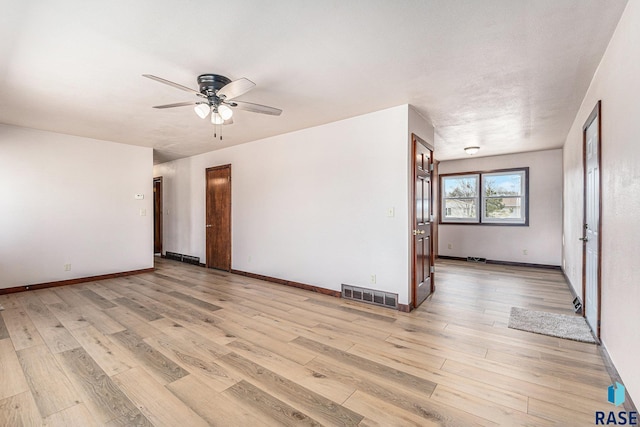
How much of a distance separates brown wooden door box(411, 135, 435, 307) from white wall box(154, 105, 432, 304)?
184 mm

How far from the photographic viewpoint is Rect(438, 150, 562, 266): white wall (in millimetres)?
5957

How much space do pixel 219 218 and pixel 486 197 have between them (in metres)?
6.07

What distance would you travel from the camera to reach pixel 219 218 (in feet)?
19.5

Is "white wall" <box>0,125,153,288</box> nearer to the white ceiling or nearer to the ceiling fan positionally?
the white ceiling

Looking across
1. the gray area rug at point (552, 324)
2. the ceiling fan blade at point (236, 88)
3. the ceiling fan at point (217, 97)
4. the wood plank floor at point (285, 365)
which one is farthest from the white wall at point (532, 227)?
the ceiling fan blade at point (236, 88)

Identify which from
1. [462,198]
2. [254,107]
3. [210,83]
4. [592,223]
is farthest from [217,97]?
[462,198]

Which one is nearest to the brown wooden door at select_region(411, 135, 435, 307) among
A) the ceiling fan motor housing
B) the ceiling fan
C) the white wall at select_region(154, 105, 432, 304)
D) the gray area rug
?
the white wall at select_region(154, 105, 432, 304)

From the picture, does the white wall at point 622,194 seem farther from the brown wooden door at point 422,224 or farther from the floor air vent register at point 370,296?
the floor air vent register at point 370,296

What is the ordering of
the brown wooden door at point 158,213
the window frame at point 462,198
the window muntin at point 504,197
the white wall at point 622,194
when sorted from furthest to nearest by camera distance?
the brown wooden door at point 158,213
the window frame at point 462,198
the window muntin at point 504,197
the white wall at point 622,194

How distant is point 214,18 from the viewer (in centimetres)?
192

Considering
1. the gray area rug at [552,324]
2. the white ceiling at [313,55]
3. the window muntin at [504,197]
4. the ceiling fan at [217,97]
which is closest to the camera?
the white ceiling at [313,55]

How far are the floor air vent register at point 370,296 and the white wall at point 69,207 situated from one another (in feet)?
14.0

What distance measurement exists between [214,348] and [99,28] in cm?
262

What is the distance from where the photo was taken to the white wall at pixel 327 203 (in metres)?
3.59
